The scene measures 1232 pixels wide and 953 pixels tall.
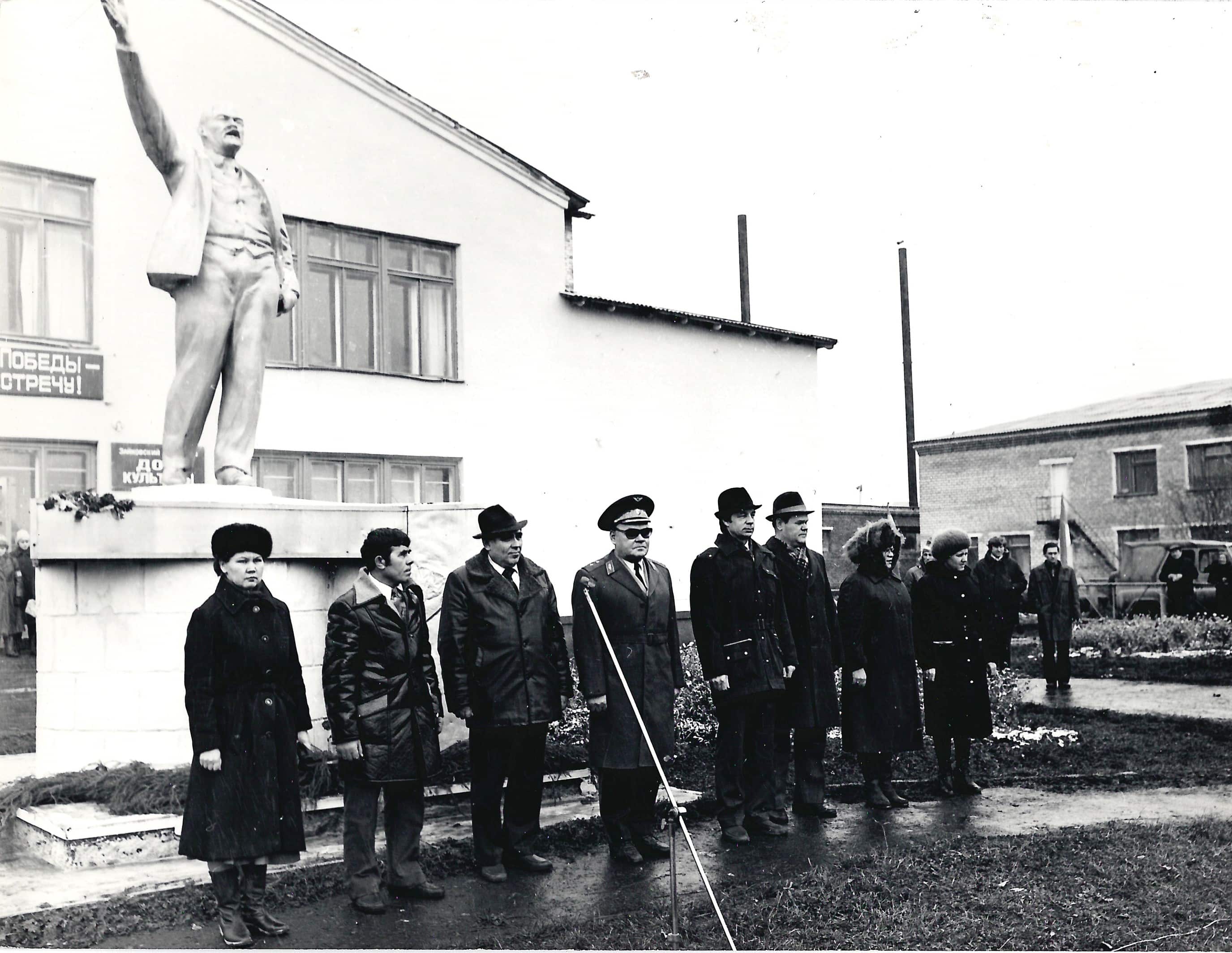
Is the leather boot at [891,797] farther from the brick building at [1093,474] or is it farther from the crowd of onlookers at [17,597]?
the brick building at [1093,474]

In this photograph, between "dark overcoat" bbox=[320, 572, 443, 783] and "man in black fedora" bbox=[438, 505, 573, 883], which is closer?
"dark overcoat" bbox=[320, 572, 443, 783]

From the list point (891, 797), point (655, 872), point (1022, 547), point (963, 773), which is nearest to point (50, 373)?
point (655, 872)

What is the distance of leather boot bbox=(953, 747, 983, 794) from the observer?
798 centimetres

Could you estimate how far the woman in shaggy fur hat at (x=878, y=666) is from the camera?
7539 millimetres

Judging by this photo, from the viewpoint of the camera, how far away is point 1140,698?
13438mm

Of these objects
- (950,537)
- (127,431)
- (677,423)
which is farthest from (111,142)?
(950,537)

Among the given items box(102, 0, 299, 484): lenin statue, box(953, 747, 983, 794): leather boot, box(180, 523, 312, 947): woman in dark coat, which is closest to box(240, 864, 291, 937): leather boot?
box(180, 523, 312, 947): woman in dark coat

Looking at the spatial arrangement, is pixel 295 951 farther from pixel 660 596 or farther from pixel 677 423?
pixel 677 423

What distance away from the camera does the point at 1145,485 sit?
1433 inches

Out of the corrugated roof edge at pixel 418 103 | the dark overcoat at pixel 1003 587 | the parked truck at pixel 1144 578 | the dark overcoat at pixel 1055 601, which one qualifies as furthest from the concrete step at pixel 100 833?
the parked truck at pixel 1144 578

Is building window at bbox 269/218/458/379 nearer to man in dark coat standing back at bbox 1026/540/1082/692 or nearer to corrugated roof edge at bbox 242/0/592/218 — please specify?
corrugated roof edge at bbox 242/0/592/218

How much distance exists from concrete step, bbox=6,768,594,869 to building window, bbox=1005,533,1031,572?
3589 cm

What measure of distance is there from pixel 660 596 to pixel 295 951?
2.68 metres

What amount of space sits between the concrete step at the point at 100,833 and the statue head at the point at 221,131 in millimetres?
3670
